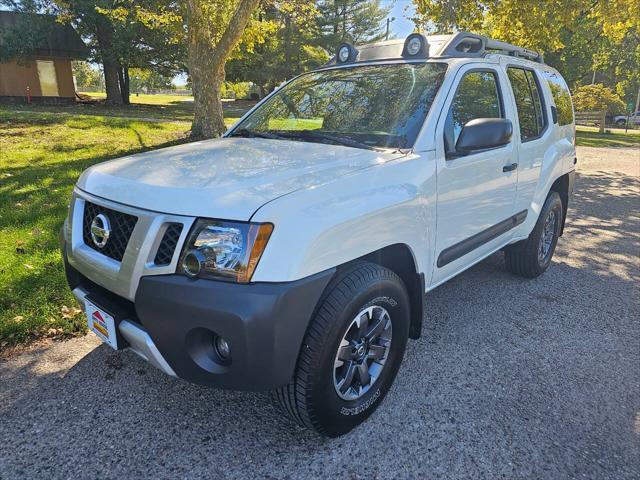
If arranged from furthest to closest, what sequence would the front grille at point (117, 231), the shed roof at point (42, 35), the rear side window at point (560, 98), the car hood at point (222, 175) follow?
1. the shed roof at point (42, 35)
2. the rear side window at point (560, 98)
3. the front grille at point (117, 231)
4. the car hood at point (222, 175)

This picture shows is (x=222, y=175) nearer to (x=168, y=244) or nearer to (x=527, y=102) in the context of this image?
(x=168, y=244)

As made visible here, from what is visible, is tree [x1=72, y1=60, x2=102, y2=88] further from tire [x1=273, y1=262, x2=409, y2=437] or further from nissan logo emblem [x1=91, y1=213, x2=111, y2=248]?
tire [x1=273, y1=262, x2=409, y2=437]

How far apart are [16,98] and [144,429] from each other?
1091 inches

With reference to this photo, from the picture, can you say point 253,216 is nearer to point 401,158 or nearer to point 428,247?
point 401,158

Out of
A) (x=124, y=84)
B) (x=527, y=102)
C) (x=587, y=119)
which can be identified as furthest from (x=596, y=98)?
(x=124, y=84)

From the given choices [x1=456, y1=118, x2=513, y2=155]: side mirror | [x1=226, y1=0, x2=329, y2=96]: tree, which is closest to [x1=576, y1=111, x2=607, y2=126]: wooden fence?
[x1=226, y1=0, x2=329, y2=96]: tree

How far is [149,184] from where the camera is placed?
219 cm

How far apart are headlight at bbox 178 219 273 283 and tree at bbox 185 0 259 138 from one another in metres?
8.98

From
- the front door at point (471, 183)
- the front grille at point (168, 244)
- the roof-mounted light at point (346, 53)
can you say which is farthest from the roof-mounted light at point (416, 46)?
the front grille at point (168, 244)

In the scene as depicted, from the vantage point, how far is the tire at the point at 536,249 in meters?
4.33

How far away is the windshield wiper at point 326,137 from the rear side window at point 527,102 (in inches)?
65.6

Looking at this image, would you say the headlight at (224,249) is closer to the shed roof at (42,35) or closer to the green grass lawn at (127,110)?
the green grass lawn at (127,110)

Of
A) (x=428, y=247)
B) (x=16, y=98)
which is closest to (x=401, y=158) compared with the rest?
(x=428, y=247)

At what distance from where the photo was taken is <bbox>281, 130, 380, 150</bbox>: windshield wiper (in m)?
2.77
